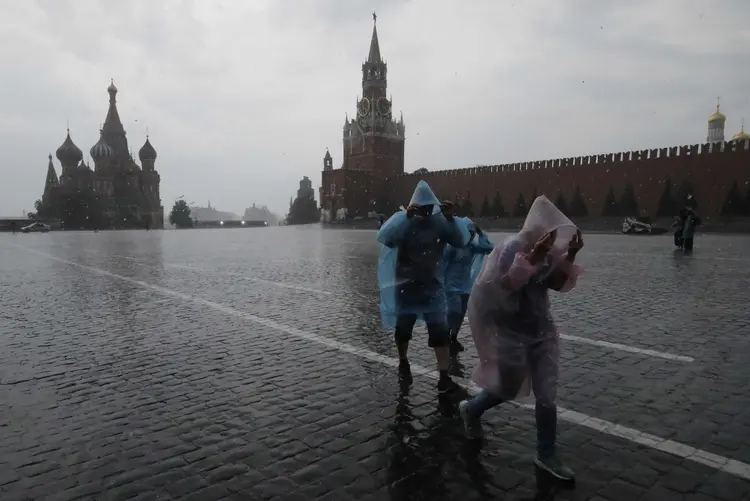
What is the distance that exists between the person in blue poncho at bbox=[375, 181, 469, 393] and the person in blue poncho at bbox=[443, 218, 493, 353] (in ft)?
2.80

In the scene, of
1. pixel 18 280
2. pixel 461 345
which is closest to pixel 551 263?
pixel 461 345

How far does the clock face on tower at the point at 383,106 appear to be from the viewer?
241 ft

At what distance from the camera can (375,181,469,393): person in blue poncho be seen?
12.2 ft

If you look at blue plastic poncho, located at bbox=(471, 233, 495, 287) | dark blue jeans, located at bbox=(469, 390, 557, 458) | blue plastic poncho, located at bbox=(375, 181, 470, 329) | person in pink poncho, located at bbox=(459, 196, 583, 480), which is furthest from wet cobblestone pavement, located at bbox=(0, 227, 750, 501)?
blue plastic poncho, located at bbox=(471, 233, 495, 287)

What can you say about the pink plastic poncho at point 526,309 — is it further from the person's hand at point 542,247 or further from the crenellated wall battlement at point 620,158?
the crenellated wall battlement at point 620,158

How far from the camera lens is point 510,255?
2594 mm

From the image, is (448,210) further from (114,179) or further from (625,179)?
(114,179)

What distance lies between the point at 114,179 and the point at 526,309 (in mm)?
75186

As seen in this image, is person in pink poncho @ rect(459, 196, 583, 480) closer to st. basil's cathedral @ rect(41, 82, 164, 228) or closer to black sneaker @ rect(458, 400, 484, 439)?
black sneaker @ rect(458, 400, 484, 439)

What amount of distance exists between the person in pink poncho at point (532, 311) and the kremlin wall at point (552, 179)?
34480mm

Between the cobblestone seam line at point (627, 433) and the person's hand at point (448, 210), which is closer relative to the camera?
the cobblestone seam line at point (627, 433)

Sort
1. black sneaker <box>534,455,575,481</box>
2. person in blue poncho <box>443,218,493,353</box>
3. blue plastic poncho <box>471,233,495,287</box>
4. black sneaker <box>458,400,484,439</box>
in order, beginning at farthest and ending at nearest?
blue plastic poncho <box>471,233,495,287</box> < person in blue poncho <box>443,218,493,353</box> < black sneaker <box>458,400,484,439</box> < black sneaker <box>534,455,575,481</box>

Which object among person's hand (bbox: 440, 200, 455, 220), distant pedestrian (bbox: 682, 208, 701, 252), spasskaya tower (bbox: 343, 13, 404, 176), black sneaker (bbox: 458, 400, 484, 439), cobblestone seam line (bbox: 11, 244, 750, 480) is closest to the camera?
cobblestone seam line (bbox: 11, 244, 750, 480)

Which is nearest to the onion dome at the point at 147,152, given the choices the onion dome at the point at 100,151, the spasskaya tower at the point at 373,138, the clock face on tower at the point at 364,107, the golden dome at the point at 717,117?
the onion dome at the point at 100,151
